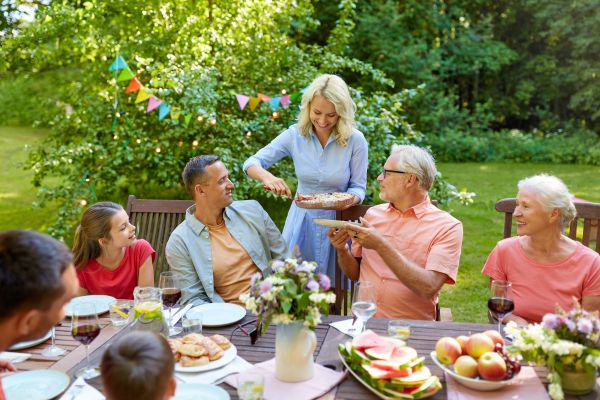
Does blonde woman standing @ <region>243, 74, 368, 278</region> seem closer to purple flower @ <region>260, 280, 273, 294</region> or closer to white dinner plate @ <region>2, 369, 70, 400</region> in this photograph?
purple flower @ <region>260, 280, 273, 294</region>

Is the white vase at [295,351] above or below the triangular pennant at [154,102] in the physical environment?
below

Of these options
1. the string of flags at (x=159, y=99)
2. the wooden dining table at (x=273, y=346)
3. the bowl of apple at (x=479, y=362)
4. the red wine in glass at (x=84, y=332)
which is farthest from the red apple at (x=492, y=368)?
the string of flags at (x=159, y=99)

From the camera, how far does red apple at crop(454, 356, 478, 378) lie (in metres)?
1.81

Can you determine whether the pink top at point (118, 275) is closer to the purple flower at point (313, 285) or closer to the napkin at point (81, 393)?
the napkin at point (81, 393)

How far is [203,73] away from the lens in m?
5.23

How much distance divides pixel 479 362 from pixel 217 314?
1.10 m

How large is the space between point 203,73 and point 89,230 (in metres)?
2.67

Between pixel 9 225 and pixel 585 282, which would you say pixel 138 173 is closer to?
pixel 9 225

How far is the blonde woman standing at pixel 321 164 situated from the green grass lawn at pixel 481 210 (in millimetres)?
1771

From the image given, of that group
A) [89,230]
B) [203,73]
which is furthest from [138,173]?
[89,230]

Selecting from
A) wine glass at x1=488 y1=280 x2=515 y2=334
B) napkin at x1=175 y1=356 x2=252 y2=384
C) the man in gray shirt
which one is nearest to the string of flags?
the man in gray shirt

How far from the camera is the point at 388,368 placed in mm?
1802

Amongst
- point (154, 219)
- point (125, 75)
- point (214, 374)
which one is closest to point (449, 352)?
point (214, 374)

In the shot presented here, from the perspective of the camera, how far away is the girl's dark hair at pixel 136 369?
1.33 metres
